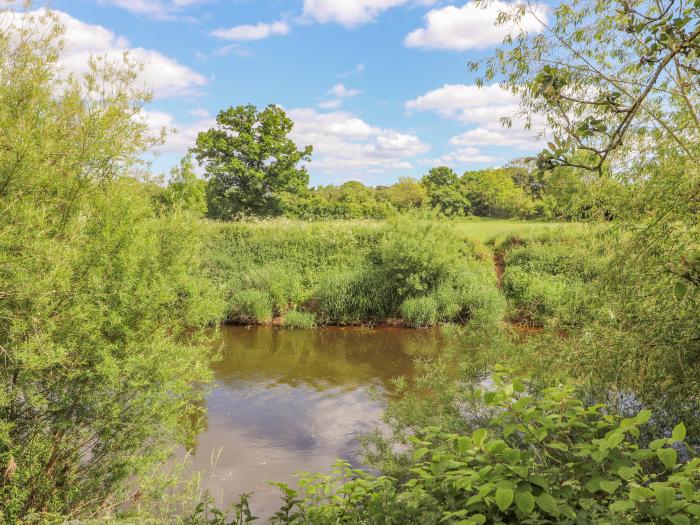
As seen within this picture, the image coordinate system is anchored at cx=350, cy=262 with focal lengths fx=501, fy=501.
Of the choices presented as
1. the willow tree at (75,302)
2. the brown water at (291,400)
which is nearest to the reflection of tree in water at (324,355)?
the brown water at (291,400)

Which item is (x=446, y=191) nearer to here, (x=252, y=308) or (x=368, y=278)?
(x=368, y=278)

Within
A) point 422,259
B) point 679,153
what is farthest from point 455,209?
point 679,153

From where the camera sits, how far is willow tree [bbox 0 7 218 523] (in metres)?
4.10

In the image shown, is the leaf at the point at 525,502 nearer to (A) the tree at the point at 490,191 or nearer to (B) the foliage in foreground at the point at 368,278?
(B) the foliage in foreground at the point at 368,278

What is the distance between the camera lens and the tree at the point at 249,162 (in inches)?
1241

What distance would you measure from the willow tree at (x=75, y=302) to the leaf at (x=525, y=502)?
3.61 m

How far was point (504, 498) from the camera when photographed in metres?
1.89

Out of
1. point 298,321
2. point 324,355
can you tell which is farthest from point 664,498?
point 298,321

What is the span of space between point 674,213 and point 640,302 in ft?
3.06

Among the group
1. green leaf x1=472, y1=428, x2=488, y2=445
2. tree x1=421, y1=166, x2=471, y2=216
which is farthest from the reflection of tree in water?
tree x1=421, y1=166, x2=471, y2=216

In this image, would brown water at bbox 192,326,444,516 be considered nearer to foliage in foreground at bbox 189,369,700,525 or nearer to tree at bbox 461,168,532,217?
foliage in foreground at bbox 189,369,700,525

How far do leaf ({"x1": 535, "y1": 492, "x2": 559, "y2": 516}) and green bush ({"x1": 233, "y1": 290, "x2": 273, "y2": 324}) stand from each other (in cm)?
1466

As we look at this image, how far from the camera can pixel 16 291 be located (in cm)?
392

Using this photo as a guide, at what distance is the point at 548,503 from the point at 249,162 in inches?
1275
